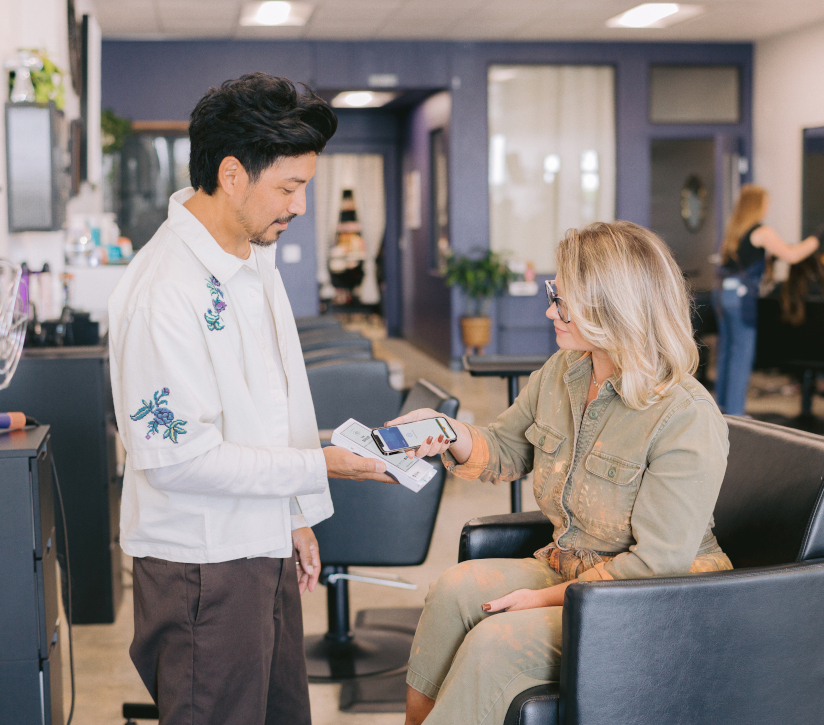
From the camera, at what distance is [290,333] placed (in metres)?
1.71

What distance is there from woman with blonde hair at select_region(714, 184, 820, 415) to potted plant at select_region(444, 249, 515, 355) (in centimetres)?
278

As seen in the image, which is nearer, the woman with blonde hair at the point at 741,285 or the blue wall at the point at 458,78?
the woman with blonde hair at the point at 741,285

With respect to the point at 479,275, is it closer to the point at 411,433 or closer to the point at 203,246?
the point at 411,433

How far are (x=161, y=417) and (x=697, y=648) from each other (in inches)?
39.0

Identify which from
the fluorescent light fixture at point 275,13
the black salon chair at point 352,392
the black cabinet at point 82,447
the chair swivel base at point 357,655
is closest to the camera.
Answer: the chair swivel base at point 357,655

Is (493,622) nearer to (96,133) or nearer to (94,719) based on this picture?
(94,719)

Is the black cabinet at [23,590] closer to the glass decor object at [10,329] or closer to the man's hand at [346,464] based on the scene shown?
the glass decor object at [10,329]

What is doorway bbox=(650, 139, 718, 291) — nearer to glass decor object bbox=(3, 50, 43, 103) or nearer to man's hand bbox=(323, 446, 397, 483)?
glass decor object bbox=(3, 50, 43, 103)

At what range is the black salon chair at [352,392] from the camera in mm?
3406

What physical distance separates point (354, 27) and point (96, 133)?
2.78 metres

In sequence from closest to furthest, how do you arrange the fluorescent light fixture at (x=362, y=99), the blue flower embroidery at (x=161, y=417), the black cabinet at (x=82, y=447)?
the blue flower embroidery at (x=161, y=417)
the black cabinet at (x=82, y=447)
the fluorescent light fixture at (x=362, y=99)

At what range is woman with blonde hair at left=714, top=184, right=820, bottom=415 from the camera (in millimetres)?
5938

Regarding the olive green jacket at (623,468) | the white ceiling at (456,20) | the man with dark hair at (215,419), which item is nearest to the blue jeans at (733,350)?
the white ceiling at (456,20)

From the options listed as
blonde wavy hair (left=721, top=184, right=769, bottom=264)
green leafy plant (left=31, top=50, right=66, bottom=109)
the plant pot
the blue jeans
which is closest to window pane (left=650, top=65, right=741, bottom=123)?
the plant pot
